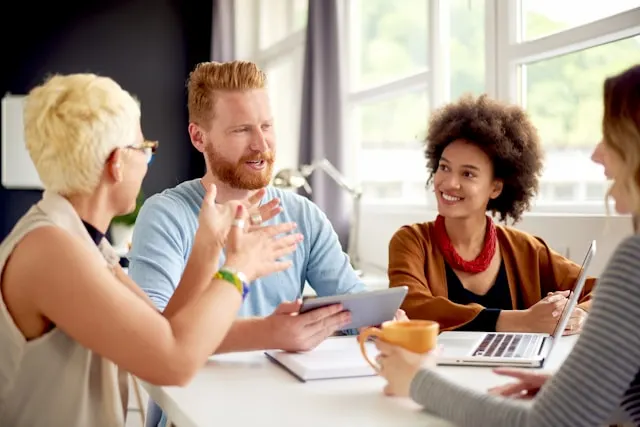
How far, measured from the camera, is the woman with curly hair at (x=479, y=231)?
6.97ft

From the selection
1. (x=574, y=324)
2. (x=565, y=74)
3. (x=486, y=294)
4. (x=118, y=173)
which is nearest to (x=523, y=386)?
(x=574, y=324)

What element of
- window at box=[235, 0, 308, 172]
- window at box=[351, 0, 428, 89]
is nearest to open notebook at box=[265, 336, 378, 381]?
window at box=[351, 0, 428, 89]

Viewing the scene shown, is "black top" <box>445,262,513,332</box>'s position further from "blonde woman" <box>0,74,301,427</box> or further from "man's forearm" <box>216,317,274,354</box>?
"blonde woman" <box>0,74,301,427</box>

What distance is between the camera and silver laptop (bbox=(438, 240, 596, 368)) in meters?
1.48

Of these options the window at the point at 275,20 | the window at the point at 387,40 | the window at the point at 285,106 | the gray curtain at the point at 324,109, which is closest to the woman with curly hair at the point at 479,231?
the window at the point at 387,40

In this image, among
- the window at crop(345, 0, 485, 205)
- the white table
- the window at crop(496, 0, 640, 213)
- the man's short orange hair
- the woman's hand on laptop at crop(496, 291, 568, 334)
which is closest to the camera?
the white table

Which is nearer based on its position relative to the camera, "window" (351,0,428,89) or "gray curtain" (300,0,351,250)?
"window" (351,0,428,89)

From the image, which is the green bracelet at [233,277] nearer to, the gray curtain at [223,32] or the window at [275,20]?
the window at [275,20]

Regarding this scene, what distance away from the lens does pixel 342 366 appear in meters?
1.42

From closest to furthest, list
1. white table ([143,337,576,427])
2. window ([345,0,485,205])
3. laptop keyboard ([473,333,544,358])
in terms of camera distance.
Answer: white table ([143,337,576,427]) < laptop keyboard ([473,333,544,358]) < window ([345,0,485,205])

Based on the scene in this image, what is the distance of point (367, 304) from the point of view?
1489 mm

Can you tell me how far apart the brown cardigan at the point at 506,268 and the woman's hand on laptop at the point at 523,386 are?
2.28 feet

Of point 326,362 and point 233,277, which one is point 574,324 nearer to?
point 326,362

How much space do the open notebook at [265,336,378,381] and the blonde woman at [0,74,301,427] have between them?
0.61 ft
